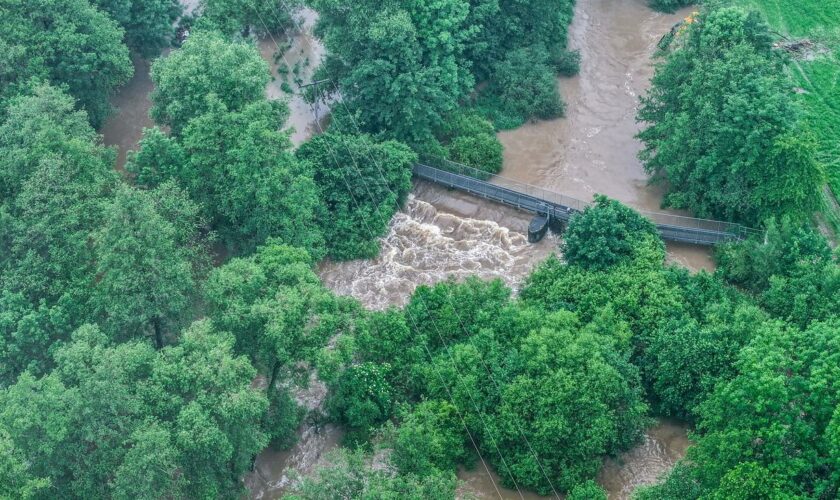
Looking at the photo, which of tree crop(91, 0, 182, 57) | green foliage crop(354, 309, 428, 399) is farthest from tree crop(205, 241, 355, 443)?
tree crop(91, 0, 182, 57)

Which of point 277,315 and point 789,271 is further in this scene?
point 789,271

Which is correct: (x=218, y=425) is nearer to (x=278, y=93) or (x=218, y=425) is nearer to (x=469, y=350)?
(x=469, y=350)

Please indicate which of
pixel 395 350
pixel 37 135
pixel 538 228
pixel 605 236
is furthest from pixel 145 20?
pixel 605 236

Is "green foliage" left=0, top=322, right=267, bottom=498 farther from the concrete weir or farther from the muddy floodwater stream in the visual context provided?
the concrete weir

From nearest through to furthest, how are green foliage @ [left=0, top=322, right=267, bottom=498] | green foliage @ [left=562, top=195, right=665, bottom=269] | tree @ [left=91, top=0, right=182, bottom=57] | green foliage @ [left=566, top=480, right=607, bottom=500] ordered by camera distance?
green foliage @ [left=0, top=322, right=267, bottom=498] < green foliage @ [left=566, top=480, right=607, bottom=500] < green foliage @ [left=562, top=195, right=665, bottom=269] < tree @ [left=91, top=0, right=182, bottom=57]

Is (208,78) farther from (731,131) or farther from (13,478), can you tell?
(731,131)

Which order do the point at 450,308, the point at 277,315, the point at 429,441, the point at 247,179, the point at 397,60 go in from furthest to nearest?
the point at 397,60
the point at 247,179
the point at 450,308
the point at 277,315
the point at 429,441

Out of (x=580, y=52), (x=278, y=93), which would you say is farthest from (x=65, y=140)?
(x=580, y=52)

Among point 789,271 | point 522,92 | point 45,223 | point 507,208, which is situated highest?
point 45,223
